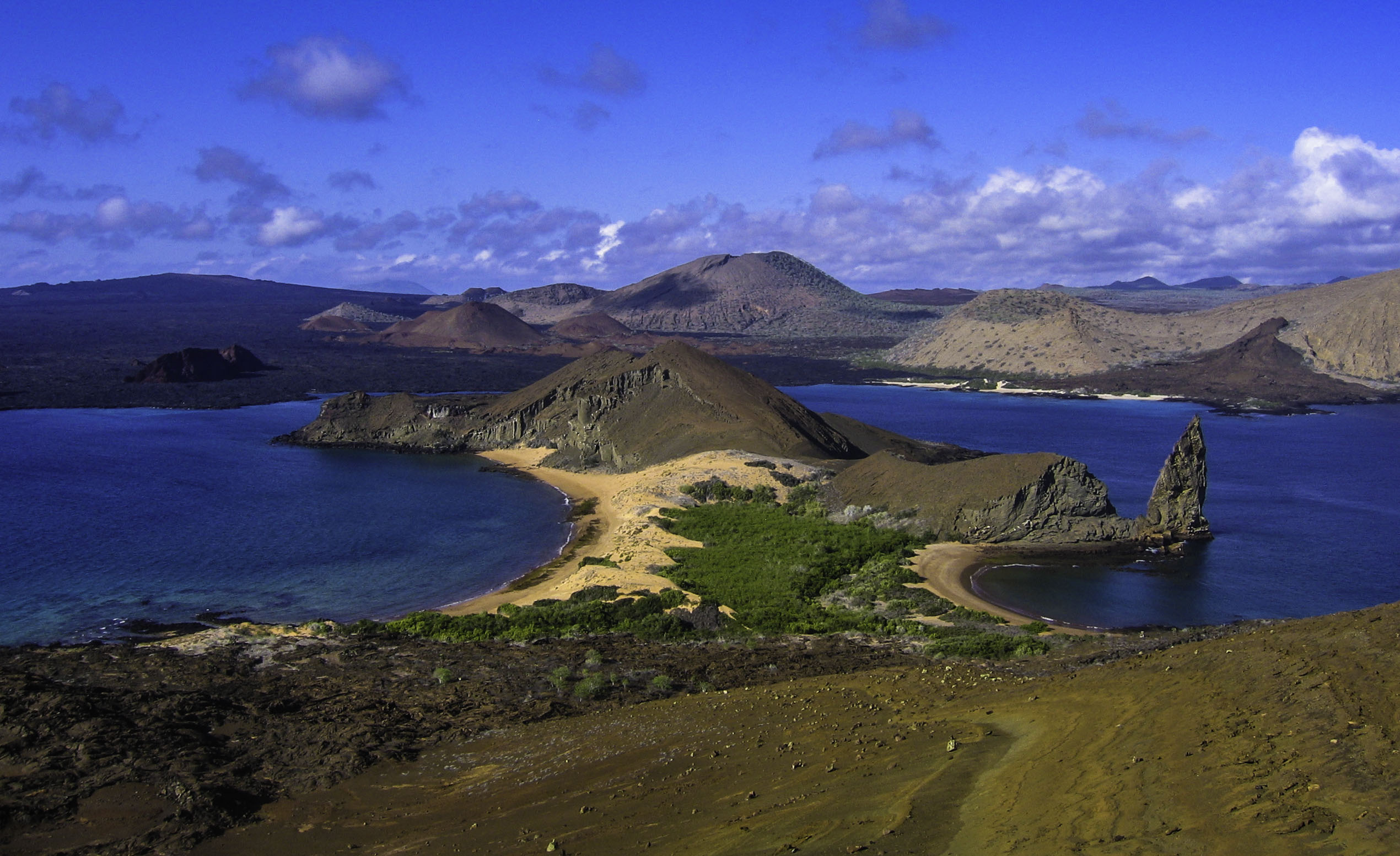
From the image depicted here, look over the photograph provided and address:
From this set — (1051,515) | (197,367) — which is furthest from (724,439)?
(197,367)

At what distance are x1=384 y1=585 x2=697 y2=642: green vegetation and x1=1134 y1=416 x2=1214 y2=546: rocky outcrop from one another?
22.5 metres

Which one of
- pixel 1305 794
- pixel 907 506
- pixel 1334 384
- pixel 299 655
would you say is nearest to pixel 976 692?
pixel 1305 794

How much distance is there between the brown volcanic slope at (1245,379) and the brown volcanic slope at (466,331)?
9310 cm

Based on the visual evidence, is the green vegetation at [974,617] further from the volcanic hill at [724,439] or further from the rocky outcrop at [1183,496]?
the rocky outcrop at [1183,496]

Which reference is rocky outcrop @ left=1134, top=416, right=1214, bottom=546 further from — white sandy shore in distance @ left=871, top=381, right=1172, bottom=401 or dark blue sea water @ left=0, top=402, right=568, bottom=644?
white sandy shore in distance @ left=871, top=381, right=1172, bottom=401

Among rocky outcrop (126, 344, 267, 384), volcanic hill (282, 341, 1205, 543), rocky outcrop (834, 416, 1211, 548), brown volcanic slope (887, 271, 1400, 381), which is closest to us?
rocky outcrop (834, 416, 1211, 548)

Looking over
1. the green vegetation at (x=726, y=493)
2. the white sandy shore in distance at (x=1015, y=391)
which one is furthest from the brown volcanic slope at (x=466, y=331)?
the green vegetation at (x=726, y=493)

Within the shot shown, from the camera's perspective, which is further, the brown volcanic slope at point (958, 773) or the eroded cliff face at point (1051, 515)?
the eroded cliff face at point (1051, 515)

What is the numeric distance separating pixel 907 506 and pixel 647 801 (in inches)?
1110

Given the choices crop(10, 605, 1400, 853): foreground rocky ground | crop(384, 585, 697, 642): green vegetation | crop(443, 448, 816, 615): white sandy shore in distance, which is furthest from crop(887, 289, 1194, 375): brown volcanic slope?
crop(10, 605, 1400, 853): foreground rocky ground

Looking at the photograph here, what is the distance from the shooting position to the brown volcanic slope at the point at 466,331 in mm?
168125

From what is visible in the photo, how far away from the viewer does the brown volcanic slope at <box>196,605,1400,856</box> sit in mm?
10695

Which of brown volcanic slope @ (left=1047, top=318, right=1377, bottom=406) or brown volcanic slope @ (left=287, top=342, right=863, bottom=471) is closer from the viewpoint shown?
brown volcanic slope @ (left=287, top=342, right=863, bottom=471)

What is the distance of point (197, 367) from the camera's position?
4316 inches
